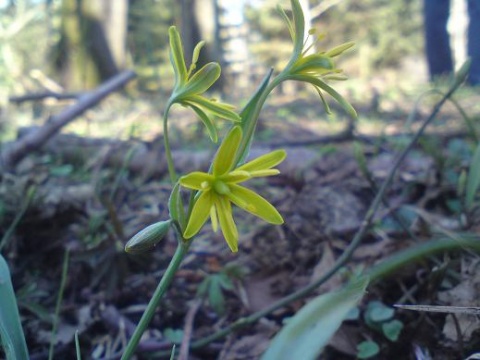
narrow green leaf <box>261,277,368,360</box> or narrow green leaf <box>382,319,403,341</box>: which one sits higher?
narrow green leaf <box>261,277,368,360</box>

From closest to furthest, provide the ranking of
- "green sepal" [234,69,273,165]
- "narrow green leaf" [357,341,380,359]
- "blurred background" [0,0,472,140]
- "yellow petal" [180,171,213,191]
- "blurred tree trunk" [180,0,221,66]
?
"yellow petal" [180,171,213,191] < "green sepal" [234,69,273,165] < "narrow green leaf" [357,341,380,359] < "blurred background" [0,0,472,140] < "blurred tree trunk" [180,0,221,66]

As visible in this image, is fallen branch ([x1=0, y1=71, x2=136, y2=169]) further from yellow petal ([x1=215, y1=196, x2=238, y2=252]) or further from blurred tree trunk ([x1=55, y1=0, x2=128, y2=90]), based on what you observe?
blurred tree trunk ([x1=55, y1=0, x2=128, y2=90])

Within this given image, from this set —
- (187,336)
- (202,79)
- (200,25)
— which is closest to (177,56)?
(202,79)

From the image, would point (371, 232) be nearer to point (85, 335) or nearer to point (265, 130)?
point (85, 335)

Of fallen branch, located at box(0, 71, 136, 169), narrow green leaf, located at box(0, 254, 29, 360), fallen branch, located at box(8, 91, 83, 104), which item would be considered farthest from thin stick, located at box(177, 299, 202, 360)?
fallen branch, located at box(8, 91, 83, 104)

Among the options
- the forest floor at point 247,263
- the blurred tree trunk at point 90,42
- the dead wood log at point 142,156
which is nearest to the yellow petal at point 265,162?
the forest floor at point 247,263

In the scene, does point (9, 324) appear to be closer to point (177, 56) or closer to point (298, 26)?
point (177, 56)

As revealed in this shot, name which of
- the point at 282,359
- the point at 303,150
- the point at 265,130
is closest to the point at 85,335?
the point at 282,359
